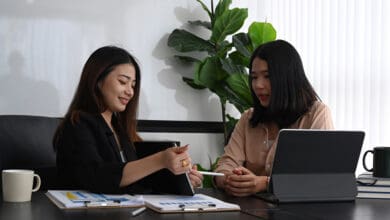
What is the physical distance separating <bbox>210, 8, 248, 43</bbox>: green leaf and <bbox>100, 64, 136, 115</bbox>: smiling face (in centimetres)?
136

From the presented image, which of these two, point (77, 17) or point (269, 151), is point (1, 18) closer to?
point (77, 17)

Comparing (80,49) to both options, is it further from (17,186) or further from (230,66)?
(17,186)

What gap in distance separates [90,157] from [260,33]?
1799mm

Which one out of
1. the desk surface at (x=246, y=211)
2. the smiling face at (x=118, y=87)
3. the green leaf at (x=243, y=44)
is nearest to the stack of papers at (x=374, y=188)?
the desk surface at (x=246, y=211)

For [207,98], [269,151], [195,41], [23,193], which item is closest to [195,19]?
[195,41]

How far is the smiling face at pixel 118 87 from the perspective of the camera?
1873 millimetres

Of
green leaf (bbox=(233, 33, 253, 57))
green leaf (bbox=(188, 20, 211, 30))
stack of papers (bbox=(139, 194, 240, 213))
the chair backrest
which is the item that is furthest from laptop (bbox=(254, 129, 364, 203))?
green leaf (bbox=(188, 20, 211, 30))

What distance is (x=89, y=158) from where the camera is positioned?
166cm

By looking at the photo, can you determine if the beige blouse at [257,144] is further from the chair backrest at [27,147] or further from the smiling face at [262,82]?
the chair backrest at [27,147]

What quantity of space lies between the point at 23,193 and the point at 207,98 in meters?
2.01

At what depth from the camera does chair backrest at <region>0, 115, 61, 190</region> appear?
6.77 feet

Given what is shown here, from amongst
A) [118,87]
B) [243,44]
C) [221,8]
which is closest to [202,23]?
[221,8]

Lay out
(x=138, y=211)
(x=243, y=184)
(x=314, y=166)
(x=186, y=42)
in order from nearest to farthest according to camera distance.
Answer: (x=138, y=211)
(x=314, y=166)
(x=243, y=184)
(x=186, y=42)

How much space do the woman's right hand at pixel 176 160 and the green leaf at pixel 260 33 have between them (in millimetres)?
1818
